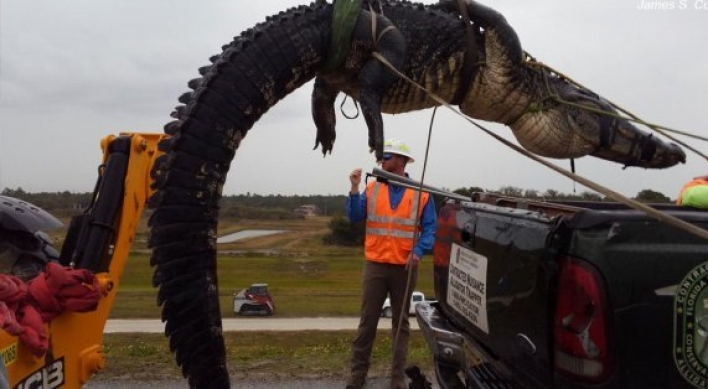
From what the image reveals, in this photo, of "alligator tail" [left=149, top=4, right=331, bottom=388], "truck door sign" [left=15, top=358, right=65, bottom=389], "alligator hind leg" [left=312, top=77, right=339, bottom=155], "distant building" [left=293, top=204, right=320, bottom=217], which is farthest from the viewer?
"distant building" [left=293, top=204, right=320, bottom=217]

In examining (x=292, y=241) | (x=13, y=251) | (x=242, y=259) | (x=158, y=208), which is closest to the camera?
(x=158, y=208)

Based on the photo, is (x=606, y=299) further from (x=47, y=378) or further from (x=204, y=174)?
(x=47, y=378)

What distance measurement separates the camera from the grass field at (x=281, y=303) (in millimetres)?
5383

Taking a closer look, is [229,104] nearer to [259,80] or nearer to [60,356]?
[259,80]

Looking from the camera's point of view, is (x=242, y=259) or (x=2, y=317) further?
(x=242, y=259)

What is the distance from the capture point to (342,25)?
2707mm

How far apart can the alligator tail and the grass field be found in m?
0.53

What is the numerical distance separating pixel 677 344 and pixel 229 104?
1.85 metres

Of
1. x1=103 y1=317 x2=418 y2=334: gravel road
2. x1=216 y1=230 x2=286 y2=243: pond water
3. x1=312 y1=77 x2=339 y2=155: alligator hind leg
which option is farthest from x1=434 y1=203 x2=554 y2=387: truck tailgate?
x1=216 y1=230 x2=286 y2=243: pond water

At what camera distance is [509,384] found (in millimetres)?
2715

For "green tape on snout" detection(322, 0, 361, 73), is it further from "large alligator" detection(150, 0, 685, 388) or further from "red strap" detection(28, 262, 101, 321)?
"red strap" detection(28, 262, 101, 321)

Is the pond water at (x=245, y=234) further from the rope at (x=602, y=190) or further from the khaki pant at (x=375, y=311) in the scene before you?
the rope at (x=602, y=190)

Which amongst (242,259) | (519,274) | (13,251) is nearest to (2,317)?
(13,251)

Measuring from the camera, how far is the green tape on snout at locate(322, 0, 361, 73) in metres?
2.71
